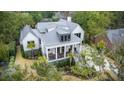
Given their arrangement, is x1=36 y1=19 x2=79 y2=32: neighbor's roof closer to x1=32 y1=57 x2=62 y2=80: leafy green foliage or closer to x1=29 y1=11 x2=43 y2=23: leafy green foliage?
x1=29 y1=11 x2=43 y2=23: leafy green foliage

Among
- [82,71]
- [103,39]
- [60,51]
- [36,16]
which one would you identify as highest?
[36,16]

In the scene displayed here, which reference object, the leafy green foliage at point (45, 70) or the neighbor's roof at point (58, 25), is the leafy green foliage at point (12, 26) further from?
the leafy green foliage at point (45, 70)

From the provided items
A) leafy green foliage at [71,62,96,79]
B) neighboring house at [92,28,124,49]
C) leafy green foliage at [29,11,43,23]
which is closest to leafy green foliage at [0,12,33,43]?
leafy green foliage at [29,11,43,23]

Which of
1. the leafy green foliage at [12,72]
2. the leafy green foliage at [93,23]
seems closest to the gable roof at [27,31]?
the leafy green foliage at [12,72]

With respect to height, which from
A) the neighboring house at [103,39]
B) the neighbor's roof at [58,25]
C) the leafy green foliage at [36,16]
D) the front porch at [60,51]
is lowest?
the front porch at [60,51]

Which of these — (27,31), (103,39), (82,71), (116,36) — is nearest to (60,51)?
(82,71)

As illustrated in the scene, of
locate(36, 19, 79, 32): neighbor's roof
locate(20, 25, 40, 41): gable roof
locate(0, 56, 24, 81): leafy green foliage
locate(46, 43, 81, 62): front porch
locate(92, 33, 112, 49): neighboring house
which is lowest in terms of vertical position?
locate(0, 56, 24, 81): leafy green foliage

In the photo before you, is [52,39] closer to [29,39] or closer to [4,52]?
[29,39]
